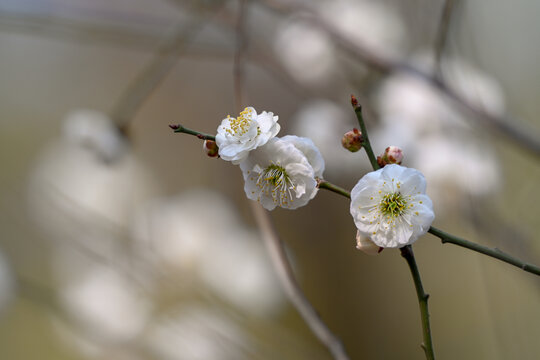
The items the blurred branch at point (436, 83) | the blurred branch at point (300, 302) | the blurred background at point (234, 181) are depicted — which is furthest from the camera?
the blurred background at point (234, 181)

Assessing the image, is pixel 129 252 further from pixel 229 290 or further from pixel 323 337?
pixel 323 337

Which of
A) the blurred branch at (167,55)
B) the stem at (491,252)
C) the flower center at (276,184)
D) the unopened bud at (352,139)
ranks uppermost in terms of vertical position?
the blurred branch at (167,55)

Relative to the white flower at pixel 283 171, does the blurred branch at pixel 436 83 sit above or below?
above

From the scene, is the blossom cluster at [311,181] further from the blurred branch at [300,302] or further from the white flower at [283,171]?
the blurred branch at [300,302]

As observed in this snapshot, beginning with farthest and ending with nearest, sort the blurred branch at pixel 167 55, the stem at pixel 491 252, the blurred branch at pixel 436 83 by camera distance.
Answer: the blurred branch at pixel 167 55 < the blurred branch at pixel 436 83 < the stem at pixel 491 252

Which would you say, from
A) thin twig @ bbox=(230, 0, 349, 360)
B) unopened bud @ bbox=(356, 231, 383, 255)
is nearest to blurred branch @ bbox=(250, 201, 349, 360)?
thin twig @ bbox=(230, 0, 349, 360)

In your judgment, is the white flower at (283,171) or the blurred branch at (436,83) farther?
the blurred branch at (436,83)

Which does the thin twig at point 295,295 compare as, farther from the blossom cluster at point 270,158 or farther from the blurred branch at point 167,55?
the blurred branch at point 167,55

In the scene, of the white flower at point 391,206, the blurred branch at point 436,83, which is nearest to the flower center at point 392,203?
the white flower at point 391,206
